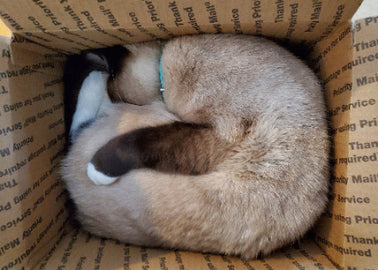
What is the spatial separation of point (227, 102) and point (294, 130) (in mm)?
255

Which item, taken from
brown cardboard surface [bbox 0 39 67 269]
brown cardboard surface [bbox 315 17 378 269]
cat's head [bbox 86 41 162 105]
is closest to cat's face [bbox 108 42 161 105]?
cat's head [bbox 86 41 162 105]

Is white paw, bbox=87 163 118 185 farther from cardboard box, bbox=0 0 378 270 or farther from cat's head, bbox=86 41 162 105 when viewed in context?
cat's head, bbox=86 41 162 105

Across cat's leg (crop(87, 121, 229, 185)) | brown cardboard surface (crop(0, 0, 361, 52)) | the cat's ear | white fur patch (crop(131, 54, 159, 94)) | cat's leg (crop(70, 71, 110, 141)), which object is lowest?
cat's leg (crop(87, 121, 229, 185))

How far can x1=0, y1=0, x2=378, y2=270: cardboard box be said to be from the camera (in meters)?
0.98

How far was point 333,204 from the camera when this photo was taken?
3.81ft

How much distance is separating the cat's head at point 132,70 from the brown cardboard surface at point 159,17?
13 centimetres

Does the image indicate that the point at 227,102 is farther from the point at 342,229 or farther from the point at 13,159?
the point at 13,159

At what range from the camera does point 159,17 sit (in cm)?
102

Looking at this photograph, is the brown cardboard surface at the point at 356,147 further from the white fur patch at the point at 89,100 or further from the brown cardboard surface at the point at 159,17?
the white fur patch at the point at 89,100

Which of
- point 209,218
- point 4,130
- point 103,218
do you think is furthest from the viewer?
point 103,218

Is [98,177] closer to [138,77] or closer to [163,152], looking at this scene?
[163,152]

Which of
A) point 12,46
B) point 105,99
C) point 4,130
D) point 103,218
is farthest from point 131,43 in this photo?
point 103,218

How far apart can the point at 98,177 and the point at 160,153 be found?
240 mm

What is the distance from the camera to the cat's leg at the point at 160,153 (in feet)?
3.83
